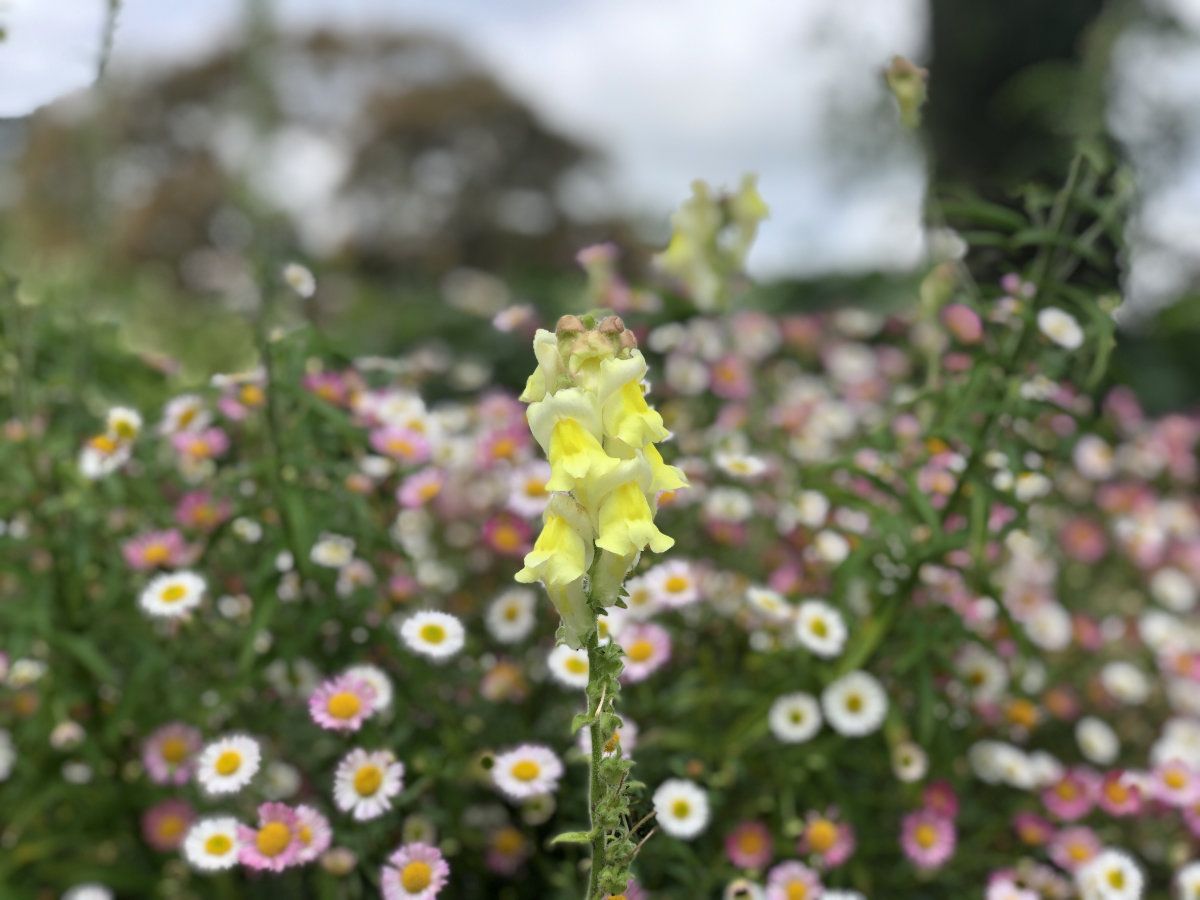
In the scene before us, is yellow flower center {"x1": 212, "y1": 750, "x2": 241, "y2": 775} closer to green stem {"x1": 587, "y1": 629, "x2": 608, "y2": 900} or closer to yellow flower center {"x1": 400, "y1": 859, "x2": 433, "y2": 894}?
yellow flower center {"x1": 400, "y1": 859, "x2": 433, "y2": 894}

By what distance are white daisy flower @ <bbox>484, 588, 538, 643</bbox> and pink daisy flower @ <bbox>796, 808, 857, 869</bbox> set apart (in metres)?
0.56

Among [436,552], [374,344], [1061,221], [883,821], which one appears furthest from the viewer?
[374,344]

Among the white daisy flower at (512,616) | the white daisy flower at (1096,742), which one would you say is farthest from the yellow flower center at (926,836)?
the white daisy flower at (512,616)

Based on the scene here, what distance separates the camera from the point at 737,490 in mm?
2119

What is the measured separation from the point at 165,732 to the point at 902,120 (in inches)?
63.2

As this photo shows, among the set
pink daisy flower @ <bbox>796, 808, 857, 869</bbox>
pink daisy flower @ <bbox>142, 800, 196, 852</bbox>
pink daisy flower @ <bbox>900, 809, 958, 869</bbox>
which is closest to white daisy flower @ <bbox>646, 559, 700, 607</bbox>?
pink daisy flower @ <bbox>796, 808, 857, 869</bbox>

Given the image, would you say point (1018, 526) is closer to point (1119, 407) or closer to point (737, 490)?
point (737, 490)

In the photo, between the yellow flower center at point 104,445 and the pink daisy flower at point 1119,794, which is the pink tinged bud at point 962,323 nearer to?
the pink daisy flower at point 1119,794

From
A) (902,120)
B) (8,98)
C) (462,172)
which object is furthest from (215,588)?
(462,172)

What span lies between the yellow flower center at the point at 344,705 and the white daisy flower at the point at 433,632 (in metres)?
0.11

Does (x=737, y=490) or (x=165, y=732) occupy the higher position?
(x=737, y=490)

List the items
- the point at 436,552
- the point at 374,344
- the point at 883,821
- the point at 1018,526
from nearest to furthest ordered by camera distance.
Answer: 1. the point at 1018,526
2. the point at 883,821
3. the point at 436,552
4. the point at 374,344

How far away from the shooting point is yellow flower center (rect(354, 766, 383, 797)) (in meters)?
1.42

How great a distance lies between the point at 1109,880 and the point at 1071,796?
0.21 metres
